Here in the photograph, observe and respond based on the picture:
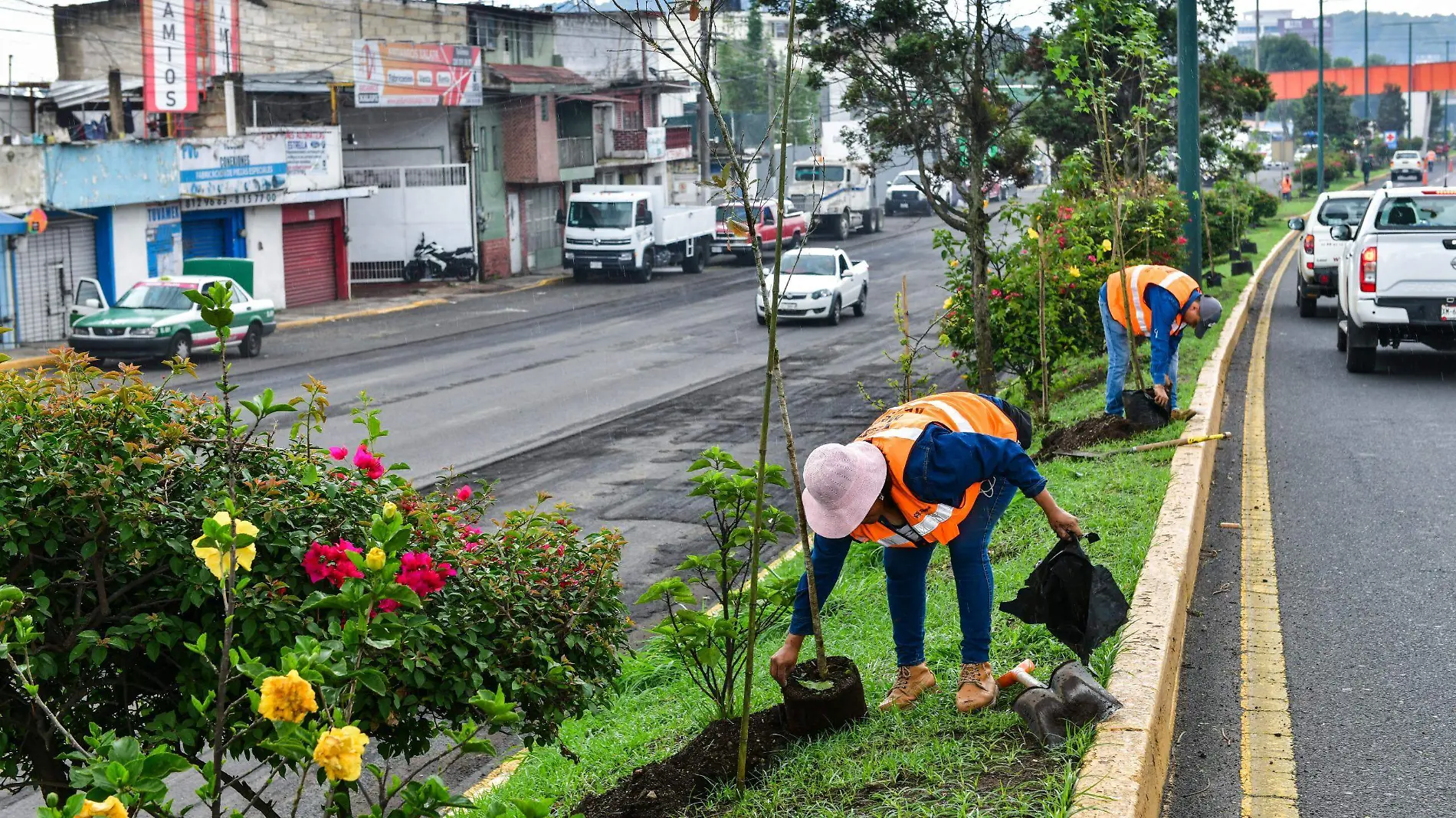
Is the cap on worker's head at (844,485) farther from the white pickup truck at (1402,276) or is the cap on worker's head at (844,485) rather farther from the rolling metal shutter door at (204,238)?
the rolling metal shutter door at (204,238)

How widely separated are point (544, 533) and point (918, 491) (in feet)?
4.30

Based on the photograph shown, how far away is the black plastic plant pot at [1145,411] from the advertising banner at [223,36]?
26406 millimetres

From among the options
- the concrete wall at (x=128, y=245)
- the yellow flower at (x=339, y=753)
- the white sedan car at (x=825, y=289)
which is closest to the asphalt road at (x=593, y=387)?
the white sedan car at (x=825, y=289)

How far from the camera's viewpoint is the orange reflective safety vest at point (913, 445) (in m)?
5.09

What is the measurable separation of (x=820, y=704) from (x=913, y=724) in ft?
1.14

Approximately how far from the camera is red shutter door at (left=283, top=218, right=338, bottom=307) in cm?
3550

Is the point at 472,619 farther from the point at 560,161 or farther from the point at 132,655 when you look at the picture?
the point at 560,161

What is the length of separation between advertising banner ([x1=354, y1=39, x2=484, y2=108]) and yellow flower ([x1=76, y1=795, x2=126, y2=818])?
35.6m

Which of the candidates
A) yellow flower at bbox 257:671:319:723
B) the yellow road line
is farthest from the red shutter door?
yellow flower at bbox 257:671:319:723

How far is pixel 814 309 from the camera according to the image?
1136 inches

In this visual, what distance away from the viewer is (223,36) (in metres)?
32.9

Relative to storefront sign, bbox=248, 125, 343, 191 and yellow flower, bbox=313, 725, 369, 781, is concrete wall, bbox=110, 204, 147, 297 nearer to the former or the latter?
storefront sign, bbox=248, 125, 343, 191

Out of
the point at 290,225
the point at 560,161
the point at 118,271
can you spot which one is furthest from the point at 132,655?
the point at 560,161

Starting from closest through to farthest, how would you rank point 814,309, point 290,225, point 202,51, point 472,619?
point 472,619 < point 814,309 < point 202,51 < point 290,225
